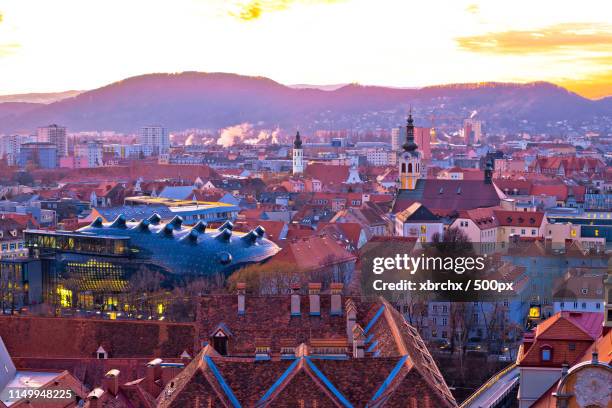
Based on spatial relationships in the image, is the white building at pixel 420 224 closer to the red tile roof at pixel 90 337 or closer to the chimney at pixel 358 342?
the red tile roof at pixel 90 337

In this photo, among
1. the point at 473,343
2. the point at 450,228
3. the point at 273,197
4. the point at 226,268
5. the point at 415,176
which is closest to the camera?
the point at 473,343

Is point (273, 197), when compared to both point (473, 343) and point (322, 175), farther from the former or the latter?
point (473, 343)

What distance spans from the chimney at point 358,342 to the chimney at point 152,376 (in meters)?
5.00

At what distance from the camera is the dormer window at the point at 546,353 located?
82.9 feet

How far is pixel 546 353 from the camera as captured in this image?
996 inches

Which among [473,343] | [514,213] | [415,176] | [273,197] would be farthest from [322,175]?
[473,343]

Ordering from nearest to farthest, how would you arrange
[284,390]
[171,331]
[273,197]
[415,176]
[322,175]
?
1. [284,390]
2. [171,331]
3. [415,176]
4. [273,197]
5. [322,175]

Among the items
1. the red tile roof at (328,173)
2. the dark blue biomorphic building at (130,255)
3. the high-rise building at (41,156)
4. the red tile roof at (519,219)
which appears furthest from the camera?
the high-rise building at (41,156)

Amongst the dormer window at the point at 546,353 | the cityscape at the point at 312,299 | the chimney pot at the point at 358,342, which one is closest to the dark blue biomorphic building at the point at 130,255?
the cityscape at the point at 312,299

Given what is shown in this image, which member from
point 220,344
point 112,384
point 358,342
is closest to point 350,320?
point 358,342

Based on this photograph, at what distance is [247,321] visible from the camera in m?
24.2

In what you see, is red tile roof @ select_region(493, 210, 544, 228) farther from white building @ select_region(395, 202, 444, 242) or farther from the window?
the window

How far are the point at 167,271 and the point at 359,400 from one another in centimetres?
4034

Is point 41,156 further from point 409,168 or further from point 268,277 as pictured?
point 268,277
